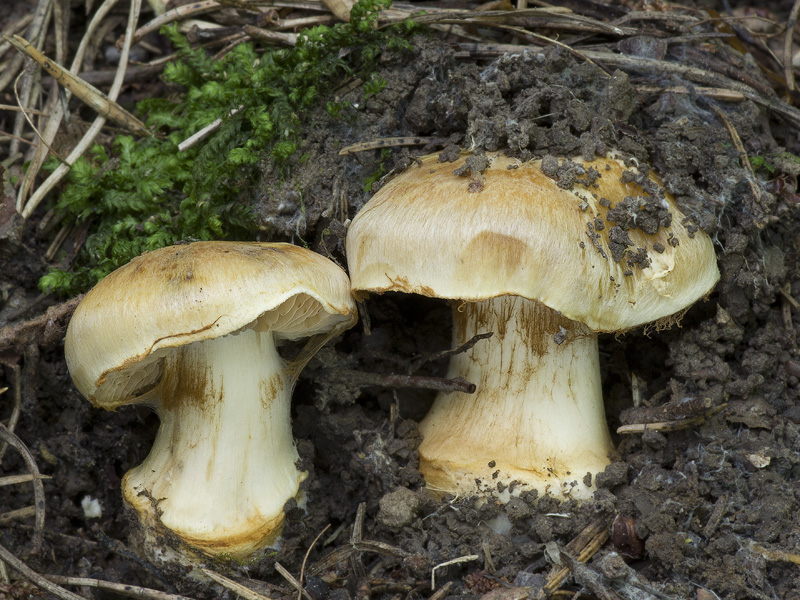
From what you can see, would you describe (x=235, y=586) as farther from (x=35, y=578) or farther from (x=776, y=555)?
(x=776, y=555)

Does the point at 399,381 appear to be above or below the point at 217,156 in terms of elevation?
below

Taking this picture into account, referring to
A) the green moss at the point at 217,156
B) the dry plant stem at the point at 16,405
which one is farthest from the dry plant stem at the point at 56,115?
the dry plant stem at the point at 16,405

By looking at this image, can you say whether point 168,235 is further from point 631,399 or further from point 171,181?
point 631,399

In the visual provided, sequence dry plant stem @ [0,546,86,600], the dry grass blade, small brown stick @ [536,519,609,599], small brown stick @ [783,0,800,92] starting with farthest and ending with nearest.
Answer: the dry grass blade < small brown stick @ [783,0,800,92] < dry plant stem @ [0,546,86,600] < small brown stick @ [536,519,609,599]

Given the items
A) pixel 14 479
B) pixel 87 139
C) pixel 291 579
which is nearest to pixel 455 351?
pixel 291 579

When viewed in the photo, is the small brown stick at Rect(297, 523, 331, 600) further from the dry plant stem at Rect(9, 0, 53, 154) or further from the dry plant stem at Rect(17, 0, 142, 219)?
the dry plant stem at Rect(9, 0, 53, 154)

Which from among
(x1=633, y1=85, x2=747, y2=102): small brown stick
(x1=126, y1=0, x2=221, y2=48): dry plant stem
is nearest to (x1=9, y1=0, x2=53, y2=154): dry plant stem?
(x1=126, y1=0, x2=221, y2=48): dry plant stem

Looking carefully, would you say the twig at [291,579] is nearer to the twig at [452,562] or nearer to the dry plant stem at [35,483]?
the twig at [452,562]
